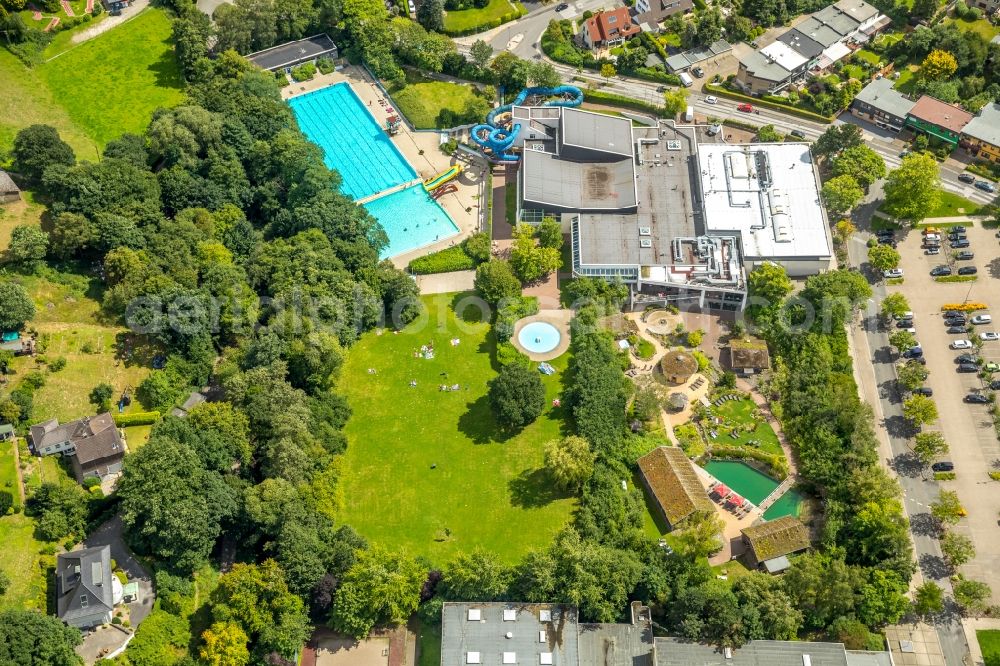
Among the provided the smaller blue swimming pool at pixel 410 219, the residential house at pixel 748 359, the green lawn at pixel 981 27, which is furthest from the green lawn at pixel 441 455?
the green lawn at pixel 981 27

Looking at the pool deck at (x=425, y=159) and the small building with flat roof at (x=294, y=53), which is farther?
the small building with flat roof at (x=294, y=53)

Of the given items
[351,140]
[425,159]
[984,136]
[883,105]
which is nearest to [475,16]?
[425,159]

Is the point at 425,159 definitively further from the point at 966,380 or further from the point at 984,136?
the point at 984,136

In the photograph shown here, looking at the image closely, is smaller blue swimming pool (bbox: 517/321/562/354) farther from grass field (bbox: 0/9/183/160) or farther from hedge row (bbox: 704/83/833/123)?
grass field (bbox: 0/9/183/160)

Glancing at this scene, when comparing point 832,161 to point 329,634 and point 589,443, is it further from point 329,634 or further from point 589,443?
point 329,634

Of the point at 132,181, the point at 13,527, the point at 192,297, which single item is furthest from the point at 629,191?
the point at 13,527

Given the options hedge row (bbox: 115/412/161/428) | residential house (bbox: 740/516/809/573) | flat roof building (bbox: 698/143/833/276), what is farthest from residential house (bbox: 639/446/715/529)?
hedge row (bbox: 115/412/161/428)

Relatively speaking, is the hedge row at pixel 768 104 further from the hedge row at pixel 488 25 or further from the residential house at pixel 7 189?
the residential house at pixel 7 189
